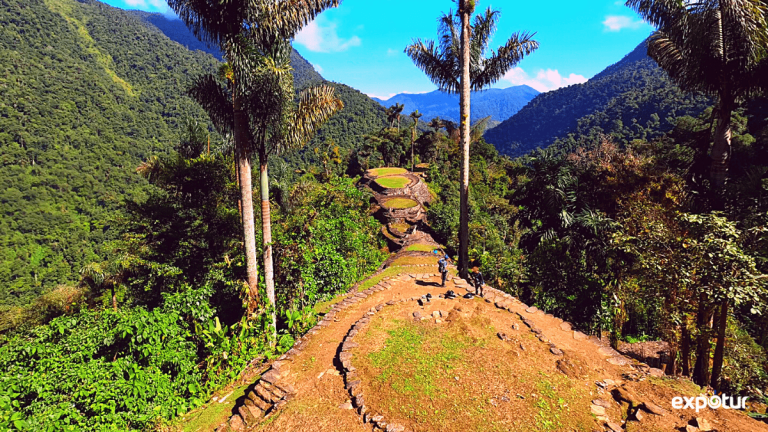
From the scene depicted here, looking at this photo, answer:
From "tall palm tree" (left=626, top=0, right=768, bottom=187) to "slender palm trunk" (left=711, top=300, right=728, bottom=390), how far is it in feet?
10.8

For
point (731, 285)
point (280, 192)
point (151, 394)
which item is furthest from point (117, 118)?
point (731, 285)

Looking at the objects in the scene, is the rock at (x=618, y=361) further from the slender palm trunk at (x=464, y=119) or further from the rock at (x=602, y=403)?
the slender palm trunk at (x=464, y=119)

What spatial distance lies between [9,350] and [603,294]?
14.6 m

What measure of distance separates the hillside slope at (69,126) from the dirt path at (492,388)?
172ft

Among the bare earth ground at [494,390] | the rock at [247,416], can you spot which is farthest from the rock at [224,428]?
the bare earth ground at [494,390]

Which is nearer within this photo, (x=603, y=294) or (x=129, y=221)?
(x=603, y=294)

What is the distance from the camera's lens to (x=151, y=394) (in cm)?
632

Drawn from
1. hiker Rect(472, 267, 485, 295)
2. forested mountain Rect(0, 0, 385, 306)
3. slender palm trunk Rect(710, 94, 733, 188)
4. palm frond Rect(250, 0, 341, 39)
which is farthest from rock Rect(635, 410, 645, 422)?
forested mountain Rect(0, 0, 385, 306)

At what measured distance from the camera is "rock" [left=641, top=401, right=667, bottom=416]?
5.54 metres

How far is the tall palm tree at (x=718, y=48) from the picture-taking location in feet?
21.8

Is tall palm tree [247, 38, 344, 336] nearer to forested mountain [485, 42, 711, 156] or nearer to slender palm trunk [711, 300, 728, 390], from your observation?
slender palm trunk [711, 300, 728, 390]

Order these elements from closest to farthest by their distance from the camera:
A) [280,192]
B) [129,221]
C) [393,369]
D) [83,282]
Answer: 1. [393,369]
2. [129,221]
3. [280,192]
4. [83,282]

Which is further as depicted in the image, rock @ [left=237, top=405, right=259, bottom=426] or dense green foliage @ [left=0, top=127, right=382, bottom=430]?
rock @ [left=237, top=405, right=259, bottom=426]

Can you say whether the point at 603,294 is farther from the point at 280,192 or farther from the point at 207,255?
the point at 280,192
